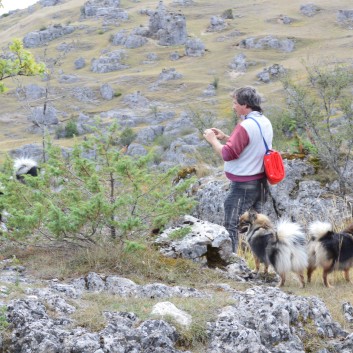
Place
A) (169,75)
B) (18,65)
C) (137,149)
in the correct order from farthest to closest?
(169,75)
(137,149)
(18,65)

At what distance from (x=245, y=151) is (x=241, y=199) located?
2.23ft

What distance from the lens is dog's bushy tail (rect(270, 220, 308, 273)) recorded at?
6.54m

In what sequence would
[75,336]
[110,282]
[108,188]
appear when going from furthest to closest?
1. [108,188]
2. [110,282]
3. [75,336]

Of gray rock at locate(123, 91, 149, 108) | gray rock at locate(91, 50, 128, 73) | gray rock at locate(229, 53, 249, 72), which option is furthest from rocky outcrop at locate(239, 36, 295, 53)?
gray rock at locate(123, 91, 149, 108)

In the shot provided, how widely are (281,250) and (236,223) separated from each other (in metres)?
0.81

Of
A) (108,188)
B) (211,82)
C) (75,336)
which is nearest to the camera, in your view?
(75,336)

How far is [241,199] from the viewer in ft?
23.0

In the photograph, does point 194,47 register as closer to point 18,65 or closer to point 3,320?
point 18,65

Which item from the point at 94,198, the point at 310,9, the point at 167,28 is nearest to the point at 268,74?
the point at 167,28

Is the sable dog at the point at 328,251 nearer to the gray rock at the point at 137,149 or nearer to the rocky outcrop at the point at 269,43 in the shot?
the gray rock at the point at 137,149

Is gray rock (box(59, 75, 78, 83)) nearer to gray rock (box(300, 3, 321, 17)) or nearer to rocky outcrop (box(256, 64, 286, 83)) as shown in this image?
rocky outcrop (box(256, 64, 286, 83))

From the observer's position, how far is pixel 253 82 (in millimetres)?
72625

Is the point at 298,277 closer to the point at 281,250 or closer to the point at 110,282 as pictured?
the point at 281,250

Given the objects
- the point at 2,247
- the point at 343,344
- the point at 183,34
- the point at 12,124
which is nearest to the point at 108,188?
the point at 2,247
